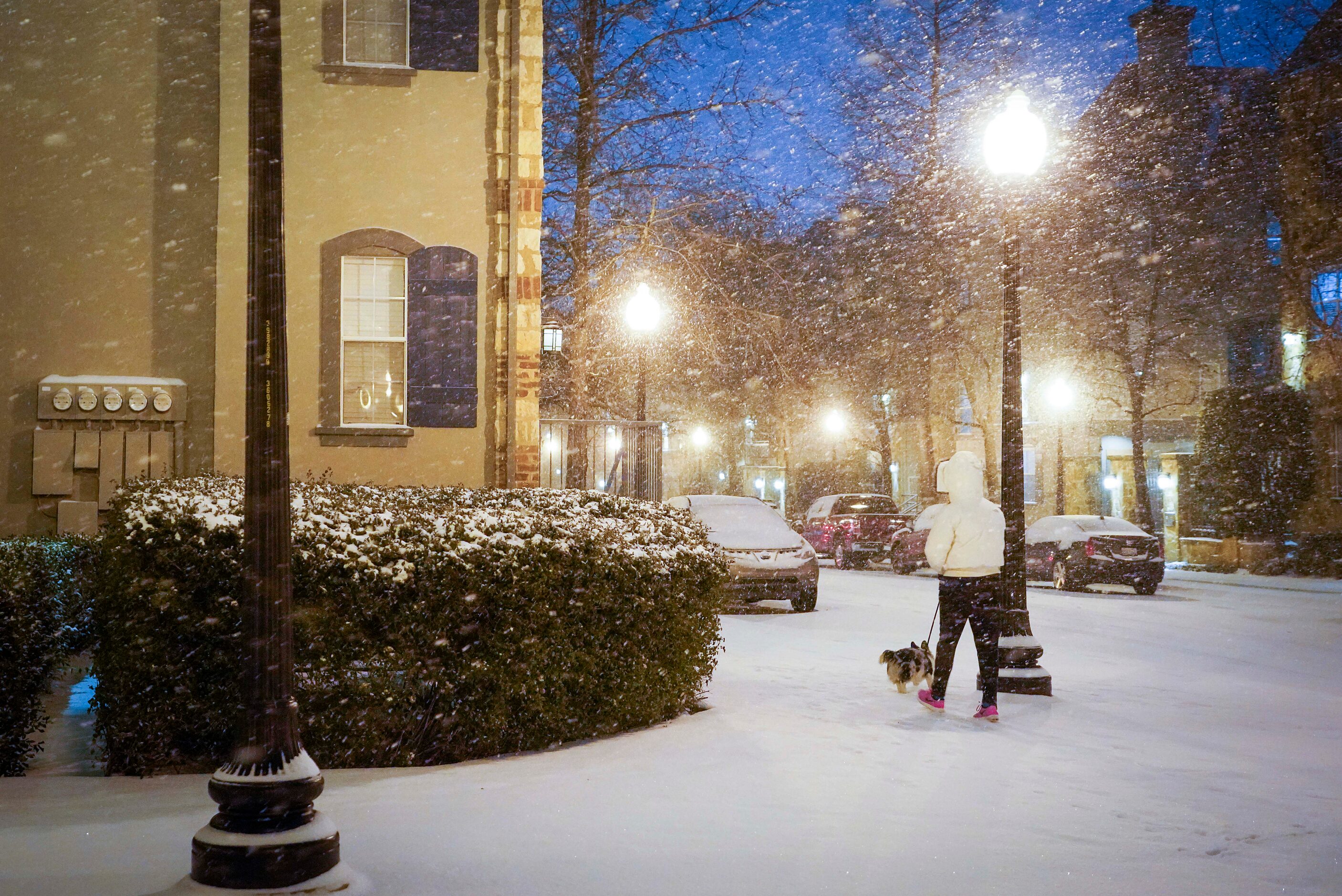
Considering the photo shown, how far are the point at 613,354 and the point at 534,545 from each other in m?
17.0

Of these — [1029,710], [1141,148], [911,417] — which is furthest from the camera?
[911,417]

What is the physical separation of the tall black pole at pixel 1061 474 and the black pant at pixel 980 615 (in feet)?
84.7

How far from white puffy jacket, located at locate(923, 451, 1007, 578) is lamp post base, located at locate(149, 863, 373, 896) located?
4.46 metres

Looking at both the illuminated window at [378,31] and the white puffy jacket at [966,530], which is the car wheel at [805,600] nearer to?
the white puffy jacket at [966,530]

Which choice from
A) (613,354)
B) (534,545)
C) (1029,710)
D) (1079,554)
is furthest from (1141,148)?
(534,545)

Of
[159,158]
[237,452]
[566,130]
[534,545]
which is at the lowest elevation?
[534,545]

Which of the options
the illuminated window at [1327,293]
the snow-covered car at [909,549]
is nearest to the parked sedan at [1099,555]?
the snow-covered car at [909,549]

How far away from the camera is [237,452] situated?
10.9 m

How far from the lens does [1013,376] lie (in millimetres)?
9047

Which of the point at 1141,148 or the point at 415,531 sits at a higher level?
the point at 1141,148

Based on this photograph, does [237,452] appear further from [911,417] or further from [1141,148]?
[911,417]

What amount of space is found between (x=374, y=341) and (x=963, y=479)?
631cm

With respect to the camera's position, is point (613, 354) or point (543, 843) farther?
point (613, 354)

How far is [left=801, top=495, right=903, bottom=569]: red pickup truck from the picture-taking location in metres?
27.3
